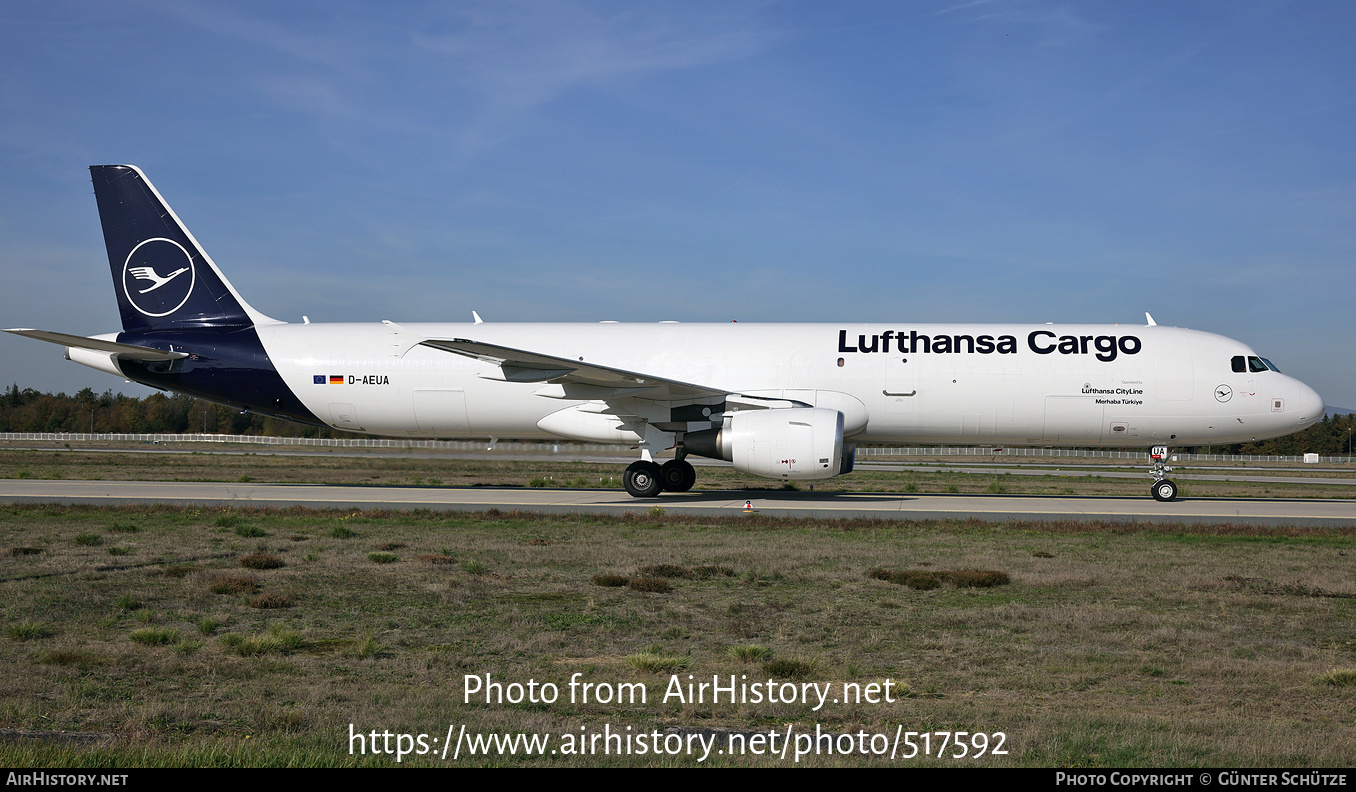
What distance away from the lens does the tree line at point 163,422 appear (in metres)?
91.3

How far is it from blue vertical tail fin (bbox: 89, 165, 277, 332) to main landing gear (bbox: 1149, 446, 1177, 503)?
21528mm

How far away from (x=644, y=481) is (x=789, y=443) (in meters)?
3.64

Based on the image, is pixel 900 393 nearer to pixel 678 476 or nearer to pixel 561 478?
pixel 678 476

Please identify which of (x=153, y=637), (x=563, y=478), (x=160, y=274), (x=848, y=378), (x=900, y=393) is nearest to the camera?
(x=153, y=637)

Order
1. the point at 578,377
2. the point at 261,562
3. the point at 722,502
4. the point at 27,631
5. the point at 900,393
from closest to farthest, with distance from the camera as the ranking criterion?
1. the point at 27,631
2. the point at 261,562
3. the point at 578,377
4. the point at 722,502
5. the point at 900,393

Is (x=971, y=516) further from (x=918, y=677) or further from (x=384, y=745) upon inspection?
(x=384, y=745)

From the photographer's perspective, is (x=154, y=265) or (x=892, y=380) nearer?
(x=892, y=380)

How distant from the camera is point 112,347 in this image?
68.0 ft

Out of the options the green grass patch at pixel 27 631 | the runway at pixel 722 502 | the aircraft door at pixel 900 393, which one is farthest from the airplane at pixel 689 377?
the green grass patch at pixel 27 631

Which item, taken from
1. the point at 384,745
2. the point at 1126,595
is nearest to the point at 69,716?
the point at 384,745

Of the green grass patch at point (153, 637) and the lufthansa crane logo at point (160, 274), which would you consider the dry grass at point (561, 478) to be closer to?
the lufthansa crane logo at point (160, 274)

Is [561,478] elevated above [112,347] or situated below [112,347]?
below

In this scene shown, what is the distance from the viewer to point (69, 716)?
516 centimetres

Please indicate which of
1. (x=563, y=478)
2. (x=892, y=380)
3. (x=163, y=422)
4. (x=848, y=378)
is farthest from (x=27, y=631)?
(x=163, y=422)
